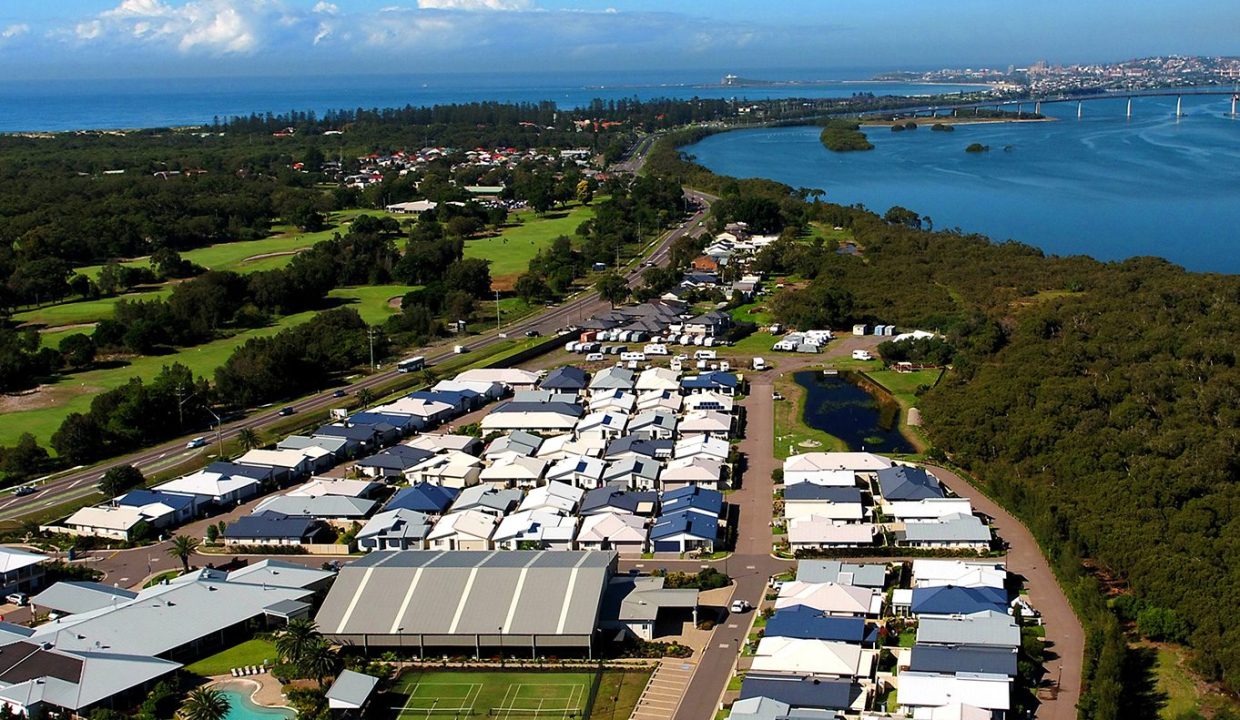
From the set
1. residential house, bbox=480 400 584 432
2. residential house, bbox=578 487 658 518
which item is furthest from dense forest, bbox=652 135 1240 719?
residential house, bbox=480 400 584 432

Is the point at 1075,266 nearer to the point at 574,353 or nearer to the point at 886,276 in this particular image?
the point at 886,276

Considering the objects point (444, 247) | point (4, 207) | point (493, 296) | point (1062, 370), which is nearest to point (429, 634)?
point (1062, 370)

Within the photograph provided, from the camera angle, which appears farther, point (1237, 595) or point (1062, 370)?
point (1062, 370)

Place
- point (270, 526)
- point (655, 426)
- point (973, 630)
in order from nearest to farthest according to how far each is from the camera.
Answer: point (973, 630)
point (270, 526)
point (655, 426)

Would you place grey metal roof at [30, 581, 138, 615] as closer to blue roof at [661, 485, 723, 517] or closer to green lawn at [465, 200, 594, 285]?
blue roof at [661, 485, 723, 517]

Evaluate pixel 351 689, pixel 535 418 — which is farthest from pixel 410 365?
pixel 351 689

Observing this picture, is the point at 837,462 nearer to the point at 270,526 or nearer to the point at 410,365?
the point at 270,526
